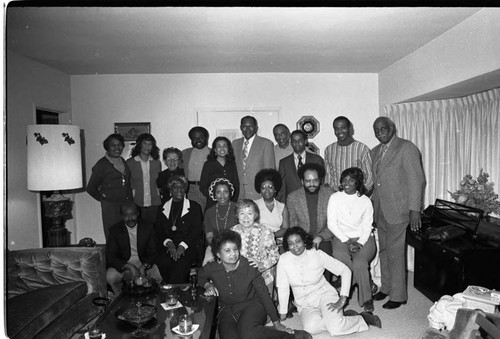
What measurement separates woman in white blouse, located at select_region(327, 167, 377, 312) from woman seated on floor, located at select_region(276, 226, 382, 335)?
1.24 ft

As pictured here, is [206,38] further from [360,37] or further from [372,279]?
[372,279]

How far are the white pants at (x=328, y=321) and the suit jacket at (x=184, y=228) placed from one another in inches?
48.8

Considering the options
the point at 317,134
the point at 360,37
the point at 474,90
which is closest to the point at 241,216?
the point at 360,37

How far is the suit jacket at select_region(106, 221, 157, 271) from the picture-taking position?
3.47 metres

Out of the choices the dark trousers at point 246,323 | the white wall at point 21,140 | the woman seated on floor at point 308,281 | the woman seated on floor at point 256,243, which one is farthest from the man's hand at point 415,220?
the white wall at point 21,140

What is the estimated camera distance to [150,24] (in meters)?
2.99

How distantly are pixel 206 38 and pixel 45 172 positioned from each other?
178 centimetres

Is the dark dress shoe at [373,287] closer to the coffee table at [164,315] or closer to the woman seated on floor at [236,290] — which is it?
the woman seated on floor at [236,290]

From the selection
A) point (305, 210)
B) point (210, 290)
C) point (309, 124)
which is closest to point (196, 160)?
point (305, 210)

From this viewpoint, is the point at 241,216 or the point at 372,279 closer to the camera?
the point at 241,216

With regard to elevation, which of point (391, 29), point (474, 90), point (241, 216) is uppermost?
point (391, 29)

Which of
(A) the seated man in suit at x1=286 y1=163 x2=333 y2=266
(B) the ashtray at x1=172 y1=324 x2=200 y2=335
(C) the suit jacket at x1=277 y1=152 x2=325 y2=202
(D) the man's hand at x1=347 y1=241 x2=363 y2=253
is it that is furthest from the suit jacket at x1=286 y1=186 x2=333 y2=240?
(B) the ashtray at x1=172 y1=324 x2=200 y2=335

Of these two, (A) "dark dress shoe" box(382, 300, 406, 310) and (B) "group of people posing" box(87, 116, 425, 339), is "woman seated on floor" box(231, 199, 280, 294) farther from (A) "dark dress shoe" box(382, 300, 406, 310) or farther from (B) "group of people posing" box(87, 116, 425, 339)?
(A) "dark dress shoe" box(382, 300, 406, 310)
